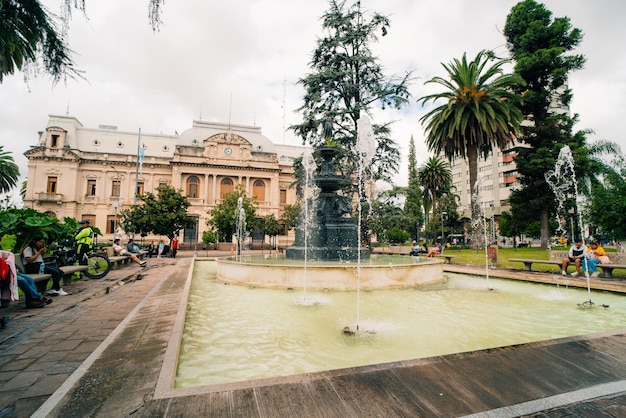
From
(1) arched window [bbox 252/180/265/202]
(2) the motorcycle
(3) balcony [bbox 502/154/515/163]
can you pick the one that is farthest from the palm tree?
(3) balcony [bbox 502/154/515/163]

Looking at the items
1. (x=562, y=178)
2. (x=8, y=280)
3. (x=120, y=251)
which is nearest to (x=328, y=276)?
(x=8, y=280)

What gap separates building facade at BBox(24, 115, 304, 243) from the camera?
42.2 metres

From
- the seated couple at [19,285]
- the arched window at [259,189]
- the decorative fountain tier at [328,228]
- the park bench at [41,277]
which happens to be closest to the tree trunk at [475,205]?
the decorative fountain tier at [328,228]

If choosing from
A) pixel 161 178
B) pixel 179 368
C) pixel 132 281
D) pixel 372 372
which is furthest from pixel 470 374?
pixel 161 178

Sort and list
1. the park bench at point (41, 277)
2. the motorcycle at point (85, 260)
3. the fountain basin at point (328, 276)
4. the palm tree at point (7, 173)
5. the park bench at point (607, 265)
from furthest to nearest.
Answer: the palm tree at point (7, 173)
the park bench at point (607, 265)
the motorcycle at point (85, 260)
the fountain basin at point (328, 276)
the park bench at point (41, 277)

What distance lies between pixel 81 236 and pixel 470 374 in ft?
38.0

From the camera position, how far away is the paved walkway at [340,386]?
6.91 feet

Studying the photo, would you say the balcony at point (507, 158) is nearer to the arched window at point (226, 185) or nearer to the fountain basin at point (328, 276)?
the arched window at point (226, 185)

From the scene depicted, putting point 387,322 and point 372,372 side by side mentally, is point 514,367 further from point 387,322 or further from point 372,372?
point 387,322

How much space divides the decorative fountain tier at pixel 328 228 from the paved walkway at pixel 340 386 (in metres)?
7.55

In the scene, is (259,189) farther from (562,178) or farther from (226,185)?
(562,178)

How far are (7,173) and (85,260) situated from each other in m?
41.3

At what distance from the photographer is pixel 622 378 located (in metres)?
2.65

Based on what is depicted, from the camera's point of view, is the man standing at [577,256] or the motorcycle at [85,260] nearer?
the motorcycle at [85,260]
